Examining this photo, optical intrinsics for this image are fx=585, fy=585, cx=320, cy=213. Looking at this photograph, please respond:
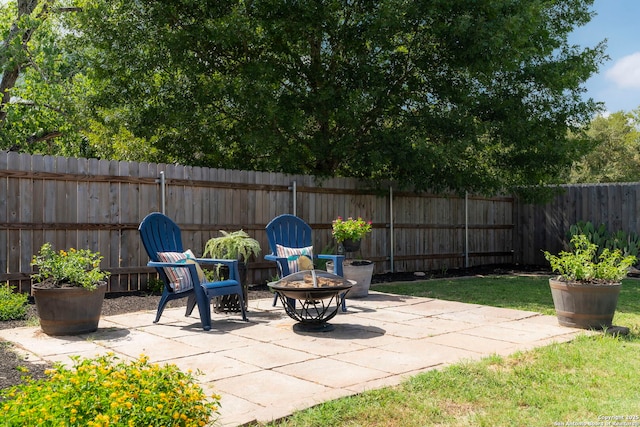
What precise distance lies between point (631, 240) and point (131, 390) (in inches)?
403

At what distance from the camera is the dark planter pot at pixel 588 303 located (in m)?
4.59

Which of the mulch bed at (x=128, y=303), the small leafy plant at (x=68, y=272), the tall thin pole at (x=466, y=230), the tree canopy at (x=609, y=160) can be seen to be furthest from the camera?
the tree canopy at (x=609, y=160)

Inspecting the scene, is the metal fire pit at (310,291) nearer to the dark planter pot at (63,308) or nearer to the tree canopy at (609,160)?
the dark planter pot at (63,308)

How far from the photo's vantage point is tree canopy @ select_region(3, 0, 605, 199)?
8352 millimetres

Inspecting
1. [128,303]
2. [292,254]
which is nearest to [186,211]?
[128,303]

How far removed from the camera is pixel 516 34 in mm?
8555

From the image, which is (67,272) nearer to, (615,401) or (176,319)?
(176,319)

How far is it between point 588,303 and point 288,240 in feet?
9.87

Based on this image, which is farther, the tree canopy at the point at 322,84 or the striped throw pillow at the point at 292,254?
the tree canopy at the point at 322,84

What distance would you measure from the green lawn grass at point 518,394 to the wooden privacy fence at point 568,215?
6980 millimetres

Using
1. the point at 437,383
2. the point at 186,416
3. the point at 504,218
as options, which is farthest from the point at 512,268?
the point at 186,416

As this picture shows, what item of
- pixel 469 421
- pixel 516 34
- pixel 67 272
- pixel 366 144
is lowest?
pixel 469 421

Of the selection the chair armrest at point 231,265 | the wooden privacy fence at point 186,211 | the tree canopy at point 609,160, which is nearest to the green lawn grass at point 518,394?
the chair armrest at point 231,265

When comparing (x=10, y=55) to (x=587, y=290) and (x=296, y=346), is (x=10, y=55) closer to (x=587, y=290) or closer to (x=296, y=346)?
(x=296, y=346)
